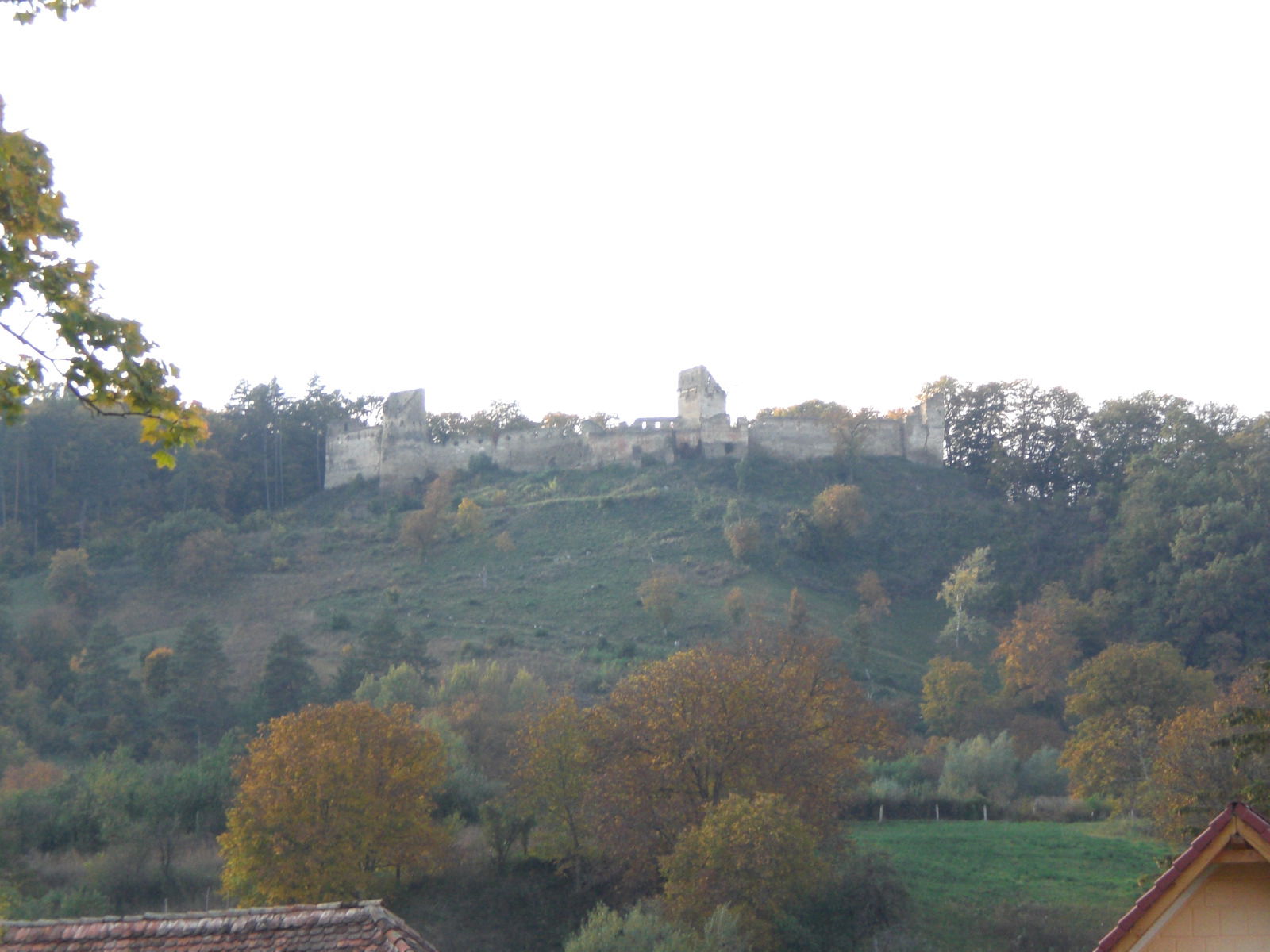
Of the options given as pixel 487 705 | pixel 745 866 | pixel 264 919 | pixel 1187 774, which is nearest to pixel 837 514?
pixel 487 705

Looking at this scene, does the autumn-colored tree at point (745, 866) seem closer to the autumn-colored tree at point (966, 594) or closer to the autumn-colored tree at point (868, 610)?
the autumn-colored tree at point (868, 610)

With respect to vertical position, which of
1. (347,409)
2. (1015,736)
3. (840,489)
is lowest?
(1015,736)

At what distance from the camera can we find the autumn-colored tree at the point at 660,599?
4944cm

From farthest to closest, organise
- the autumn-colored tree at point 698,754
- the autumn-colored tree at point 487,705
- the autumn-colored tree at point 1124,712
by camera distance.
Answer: the autumn-colored tree at point 487,705
the autumn-colored tree at point 1124,712
the autumn-colored tree at point 698,754

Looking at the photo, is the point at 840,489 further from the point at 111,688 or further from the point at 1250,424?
the point at 111,688

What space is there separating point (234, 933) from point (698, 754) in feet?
53.2

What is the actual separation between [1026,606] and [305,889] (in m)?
37.8

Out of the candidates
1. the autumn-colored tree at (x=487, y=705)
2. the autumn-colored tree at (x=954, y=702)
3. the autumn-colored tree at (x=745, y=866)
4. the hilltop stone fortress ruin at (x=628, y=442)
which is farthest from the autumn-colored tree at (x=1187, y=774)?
the hilltop stone fortress ruin at (x=628, y=442)

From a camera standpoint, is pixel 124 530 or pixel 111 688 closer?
pixel 111 688

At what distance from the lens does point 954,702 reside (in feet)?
138

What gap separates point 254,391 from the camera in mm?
77000

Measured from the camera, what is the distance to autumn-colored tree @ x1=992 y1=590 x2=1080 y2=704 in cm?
4531

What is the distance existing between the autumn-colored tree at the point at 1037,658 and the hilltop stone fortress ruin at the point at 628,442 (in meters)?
23.0

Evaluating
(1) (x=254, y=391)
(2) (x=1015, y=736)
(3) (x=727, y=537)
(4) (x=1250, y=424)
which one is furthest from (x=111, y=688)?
(4) (x=1250, y=424)
